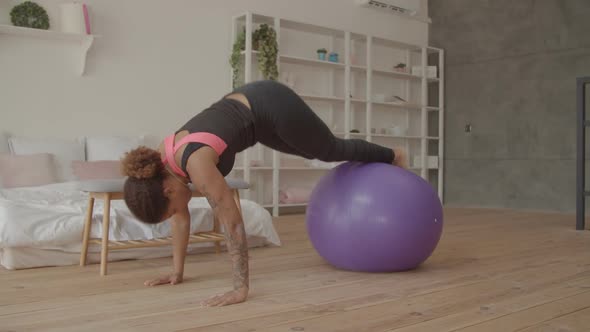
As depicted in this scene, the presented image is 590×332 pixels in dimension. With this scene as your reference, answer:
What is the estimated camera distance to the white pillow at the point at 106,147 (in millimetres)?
4672

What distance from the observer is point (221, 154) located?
221 cm

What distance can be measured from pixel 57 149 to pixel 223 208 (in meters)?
2.88

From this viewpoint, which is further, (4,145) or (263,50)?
(263,50)

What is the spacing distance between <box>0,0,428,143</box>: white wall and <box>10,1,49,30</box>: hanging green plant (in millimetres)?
107

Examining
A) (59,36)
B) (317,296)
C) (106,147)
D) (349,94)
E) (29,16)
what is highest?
(29,16)

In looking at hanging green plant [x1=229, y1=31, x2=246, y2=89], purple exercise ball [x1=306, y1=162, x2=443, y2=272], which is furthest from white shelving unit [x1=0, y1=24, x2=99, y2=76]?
purple exercise ball [x1=306, y1=162, x2=443, y2=272]

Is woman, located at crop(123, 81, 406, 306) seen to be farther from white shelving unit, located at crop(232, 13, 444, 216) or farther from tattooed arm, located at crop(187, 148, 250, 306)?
white shelving unit, located at crop(232, 13, 444, 216)

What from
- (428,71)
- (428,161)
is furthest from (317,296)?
(428,71)

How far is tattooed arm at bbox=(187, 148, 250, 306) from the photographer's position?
2088 millimetres

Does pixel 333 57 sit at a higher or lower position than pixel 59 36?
higher

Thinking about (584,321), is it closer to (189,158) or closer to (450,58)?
(189,158)

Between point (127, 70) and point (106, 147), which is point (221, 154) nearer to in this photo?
point (106, 147)

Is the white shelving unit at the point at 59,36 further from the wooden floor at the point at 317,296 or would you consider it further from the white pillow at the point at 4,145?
the wooden floor at the point at 317,296

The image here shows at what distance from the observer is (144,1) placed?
5371 mm
